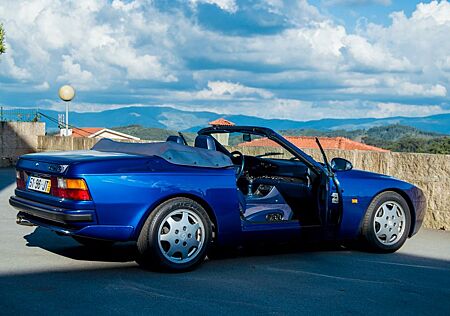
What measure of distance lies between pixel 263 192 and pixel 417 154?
369 centimetres

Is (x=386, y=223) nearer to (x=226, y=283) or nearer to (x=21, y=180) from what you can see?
(x=226, y=283)

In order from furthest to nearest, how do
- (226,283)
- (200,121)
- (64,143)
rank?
(200,121) < (64,143) < (226,283)

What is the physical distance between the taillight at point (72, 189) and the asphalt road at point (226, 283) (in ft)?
2.26

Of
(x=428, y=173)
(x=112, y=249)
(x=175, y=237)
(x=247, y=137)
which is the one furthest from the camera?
(x=428, y=173)

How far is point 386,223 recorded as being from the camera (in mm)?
7887

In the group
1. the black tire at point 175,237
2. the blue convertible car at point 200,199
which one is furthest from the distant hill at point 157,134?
the black tire at point 175,237

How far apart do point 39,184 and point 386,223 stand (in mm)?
3805

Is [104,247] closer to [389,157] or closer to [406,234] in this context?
[406,234]

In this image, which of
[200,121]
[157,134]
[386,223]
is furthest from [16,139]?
[200,121]

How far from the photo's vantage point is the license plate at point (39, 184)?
6.33m

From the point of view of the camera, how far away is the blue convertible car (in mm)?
6094

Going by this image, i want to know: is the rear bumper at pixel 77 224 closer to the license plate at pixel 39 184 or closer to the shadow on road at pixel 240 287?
the license plate at pixel 39 184

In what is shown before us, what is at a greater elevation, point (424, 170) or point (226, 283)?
point (424, 170)

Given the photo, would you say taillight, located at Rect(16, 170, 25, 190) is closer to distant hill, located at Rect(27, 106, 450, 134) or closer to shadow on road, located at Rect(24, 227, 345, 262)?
shadow on road, located at Rect(24, 227, 345, 262)
